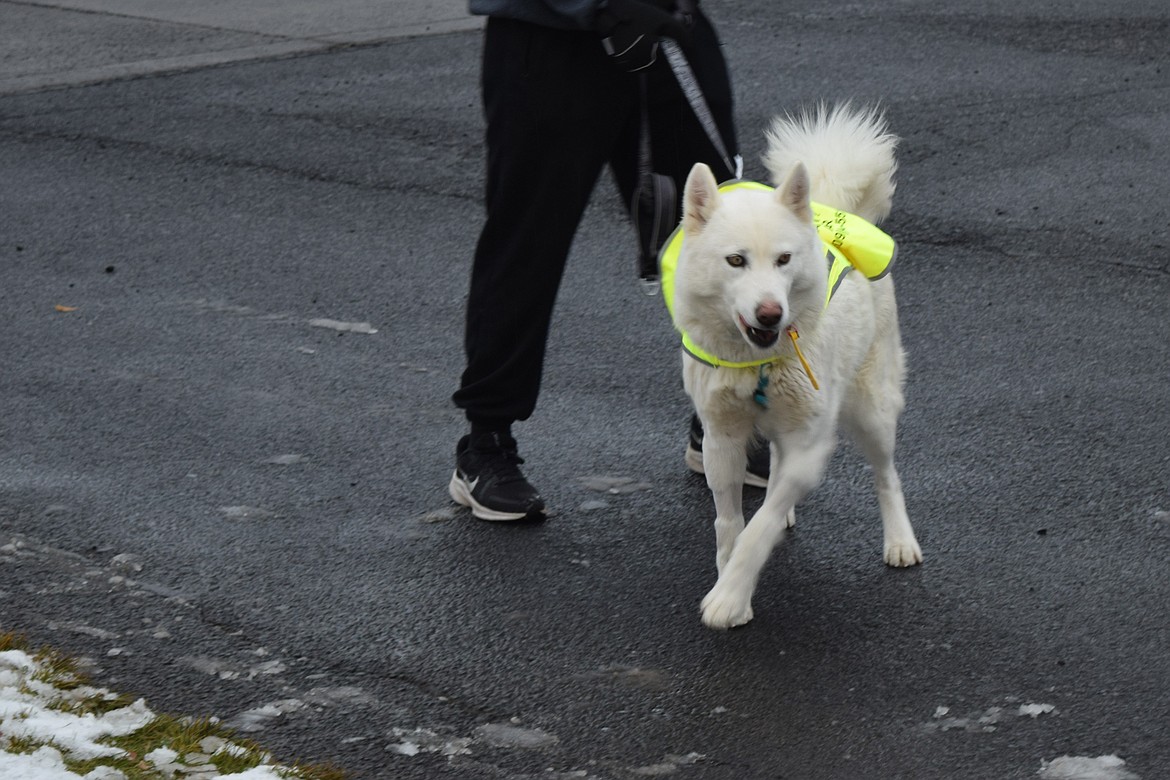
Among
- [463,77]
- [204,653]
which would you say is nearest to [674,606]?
[204,653]

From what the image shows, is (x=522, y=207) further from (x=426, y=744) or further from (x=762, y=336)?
(x=426, y=744)

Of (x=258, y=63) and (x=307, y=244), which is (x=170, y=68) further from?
(x=307, y=244)

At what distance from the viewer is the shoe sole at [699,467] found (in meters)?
4.82

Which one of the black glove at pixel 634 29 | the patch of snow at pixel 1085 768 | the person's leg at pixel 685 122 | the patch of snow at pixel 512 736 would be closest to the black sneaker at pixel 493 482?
the person's leg at pixel 685 122

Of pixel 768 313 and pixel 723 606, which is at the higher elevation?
pixel 768 313

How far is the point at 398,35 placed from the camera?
1188cm

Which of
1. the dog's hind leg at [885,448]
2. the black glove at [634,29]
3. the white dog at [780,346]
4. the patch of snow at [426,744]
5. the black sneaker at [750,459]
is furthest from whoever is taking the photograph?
the black sneaker at [750,459]

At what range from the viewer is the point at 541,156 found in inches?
171

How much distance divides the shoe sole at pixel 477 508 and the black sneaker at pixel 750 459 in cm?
54

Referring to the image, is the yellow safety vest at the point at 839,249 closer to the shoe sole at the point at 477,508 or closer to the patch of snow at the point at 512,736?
the shoe sole at the point at 477,508

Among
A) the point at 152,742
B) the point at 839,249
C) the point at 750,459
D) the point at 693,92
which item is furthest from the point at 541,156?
the point at 152,742

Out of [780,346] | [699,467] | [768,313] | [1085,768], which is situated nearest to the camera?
[1085,768]

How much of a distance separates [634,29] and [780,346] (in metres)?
0.96

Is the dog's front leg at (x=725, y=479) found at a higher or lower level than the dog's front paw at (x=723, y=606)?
higher
